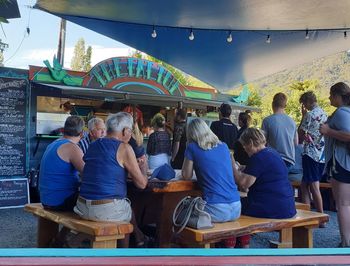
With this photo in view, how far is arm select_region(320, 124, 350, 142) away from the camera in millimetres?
3350

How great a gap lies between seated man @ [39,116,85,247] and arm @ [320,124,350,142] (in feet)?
6.65

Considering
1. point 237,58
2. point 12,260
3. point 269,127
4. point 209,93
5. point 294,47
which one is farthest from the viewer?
point 209,93

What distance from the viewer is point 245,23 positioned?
5855 millimetres

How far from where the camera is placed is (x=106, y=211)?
289 cm

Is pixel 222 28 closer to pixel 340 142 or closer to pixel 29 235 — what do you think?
pixel 340 142

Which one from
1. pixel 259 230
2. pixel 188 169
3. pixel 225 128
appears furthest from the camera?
pixel 225 128

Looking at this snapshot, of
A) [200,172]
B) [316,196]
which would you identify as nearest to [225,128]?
[316,196]

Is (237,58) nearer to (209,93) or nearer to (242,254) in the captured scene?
(209,93)

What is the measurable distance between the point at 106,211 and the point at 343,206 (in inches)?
76.5

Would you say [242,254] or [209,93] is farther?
[209,93]

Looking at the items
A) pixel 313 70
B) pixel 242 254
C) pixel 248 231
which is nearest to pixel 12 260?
pixel 242 254

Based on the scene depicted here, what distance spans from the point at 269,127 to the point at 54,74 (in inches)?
155

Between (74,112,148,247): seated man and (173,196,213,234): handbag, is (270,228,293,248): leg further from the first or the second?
(74,112,148,247): seated man

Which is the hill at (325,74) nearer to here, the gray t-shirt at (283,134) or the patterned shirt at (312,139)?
the patterned shirt at (312,139)
